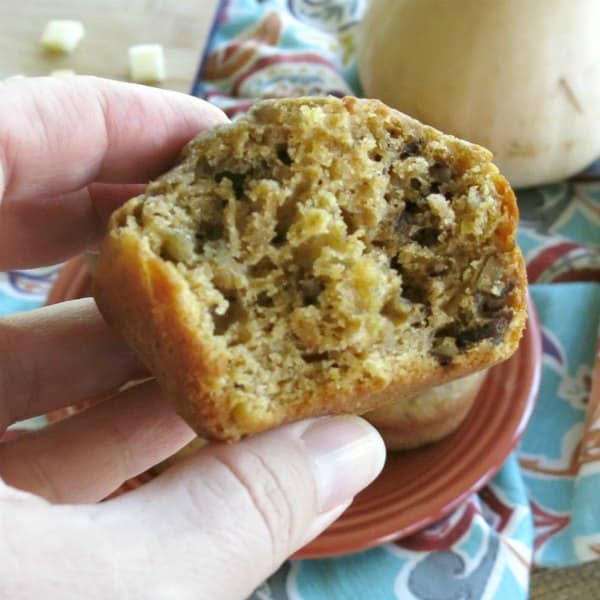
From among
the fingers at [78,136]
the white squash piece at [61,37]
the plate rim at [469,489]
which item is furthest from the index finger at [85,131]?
the white squash piece at [61,37]

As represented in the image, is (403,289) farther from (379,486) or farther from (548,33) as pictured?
(548,33)

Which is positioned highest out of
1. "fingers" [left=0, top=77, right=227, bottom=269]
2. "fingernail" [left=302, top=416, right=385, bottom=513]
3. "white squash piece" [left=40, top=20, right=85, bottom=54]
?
"fingers" [left=0, top=77, right=227, bottom=269]

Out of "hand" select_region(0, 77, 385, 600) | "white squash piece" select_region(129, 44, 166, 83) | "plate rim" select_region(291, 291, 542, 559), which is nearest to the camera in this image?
"hand" select_region(0, 77, 385, 600)

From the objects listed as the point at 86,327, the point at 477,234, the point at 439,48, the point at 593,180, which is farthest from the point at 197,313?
the point at 593,180

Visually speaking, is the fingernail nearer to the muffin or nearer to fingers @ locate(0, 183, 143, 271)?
the muffin

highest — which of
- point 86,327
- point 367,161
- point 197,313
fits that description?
point 367,161

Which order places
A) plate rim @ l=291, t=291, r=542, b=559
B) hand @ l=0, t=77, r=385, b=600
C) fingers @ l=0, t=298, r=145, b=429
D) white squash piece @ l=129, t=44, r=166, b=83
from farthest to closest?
white squash piece @ l=129, t=44, r=166, b=83 → plate rim @ l=291, t=291, r=542, b=559 → fingers @ l=0, t=298, r=145, b=429 → hand @ l=0, t=77, r=385, b=600

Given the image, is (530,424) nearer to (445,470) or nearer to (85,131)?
(445,470)

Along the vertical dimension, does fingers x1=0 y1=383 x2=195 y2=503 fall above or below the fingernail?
below

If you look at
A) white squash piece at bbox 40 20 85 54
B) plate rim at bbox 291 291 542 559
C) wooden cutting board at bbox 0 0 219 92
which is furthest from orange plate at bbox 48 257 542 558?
white squash piece at bbox 40 20 85 54

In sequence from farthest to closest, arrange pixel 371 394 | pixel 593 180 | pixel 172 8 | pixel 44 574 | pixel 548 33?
pixel 172 8 → pixel 593 180 → pixel 548 33 → pixel 371 394 → pixel 44 574
